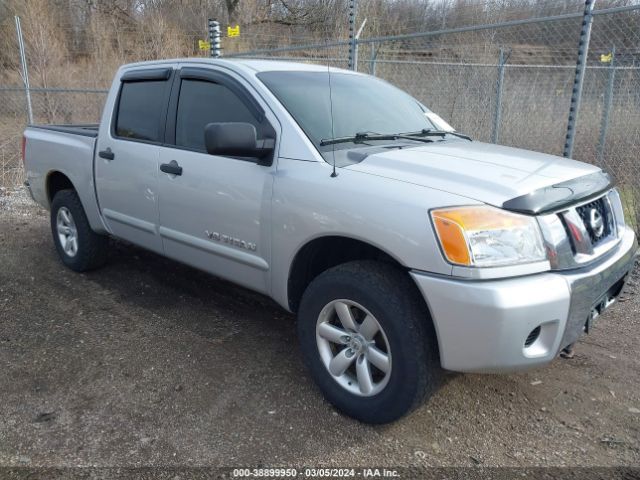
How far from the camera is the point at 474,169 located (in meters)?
2.71

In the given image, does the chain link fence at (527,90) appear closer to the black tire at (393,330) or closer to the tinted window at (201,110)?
the tinted window at (201,110)

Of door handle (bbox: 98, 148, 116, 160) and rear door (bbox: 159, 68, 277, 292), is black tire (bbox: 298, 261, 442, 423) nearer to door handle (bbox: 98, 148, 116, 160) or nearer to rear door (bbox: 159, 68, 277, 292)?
rear door (bbox: 159, 68, 277, 292)

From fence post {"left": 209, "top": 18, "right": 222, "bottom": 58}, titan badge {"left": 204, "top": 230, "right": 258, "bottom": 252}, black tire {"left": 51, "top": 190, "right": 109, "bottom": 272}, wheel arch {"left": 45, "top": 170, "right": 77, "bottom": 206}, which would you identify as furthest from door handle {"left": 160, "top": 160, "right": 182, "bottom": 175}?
fence post {"left": 209, "top": 18, "right": 222, "bottom": 58}

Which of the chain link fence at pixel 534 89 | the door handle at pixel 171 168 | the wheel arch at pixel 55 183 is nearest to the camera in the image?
the door handle at pixel 171 168

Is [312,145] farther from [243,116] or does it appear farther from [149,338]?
[149,338]

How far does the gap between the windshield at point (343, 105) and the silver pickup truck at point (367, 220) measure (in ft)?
0.04

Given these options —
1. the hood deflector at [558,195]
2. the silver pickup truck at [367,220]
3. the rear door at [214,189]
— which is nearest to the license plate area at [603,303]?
the silver pickup truck at [367,220]

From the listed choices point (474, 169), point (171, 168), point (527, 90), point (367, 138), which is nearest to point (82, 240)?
point (171, 168)

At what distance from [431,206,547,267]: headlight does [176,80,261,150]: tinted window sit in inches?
60.0

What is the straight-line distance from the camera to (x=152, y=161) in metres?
3.82

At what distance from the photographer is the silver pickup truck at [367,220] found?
2.30 meters

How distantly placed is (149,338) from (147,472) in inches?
54.9

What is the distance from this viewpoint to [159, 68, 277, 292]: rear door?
10.3 feet

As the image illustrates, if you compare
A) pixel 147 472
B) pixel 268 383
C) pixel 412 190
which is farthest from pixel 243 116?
pixel 147 472
